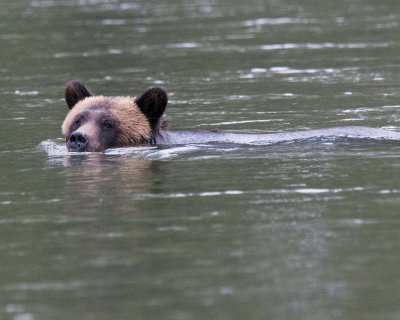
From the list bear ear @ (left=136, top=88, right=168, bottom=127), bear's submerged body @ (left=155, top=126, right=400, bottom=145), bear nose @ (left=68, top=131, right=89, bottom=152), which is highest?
bear ear @ (left=136, top=88, right=168, bottom=127)

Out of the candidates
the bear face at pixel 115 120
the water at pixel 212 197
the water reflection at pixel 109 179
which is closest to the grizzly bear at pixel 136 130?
the bear face at pixel 115 120

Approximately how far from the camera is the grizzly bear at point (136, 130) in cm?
1316

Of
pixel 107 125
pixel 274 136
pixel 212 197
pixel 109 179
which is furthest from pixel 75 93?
pixel 212 197

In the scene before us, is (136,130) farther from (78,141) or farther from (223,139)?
(223,139)

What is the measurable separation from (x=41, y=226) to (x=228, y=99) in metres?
9.98

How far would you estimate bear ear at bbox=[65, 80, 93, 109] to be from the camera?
14.1 metres

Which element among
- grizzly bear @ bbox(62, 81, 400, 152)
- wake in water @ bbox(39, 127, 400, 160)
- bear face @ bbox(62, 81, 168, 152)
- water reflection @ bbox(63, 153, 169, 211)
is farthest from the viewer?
bear face @ bbox(62, 81, 168, 152)

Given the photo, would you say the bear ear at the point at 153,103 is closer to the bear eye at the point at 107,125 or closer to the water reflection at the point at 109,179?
the bear eye at the point at 107,125

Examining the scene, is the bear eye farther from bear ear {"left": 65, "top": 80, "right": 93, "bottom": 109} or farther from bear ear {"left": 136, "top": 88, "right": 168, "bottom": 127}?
bear ear {"left": 65, "top": 80, "right": 93, "bottom": 109}

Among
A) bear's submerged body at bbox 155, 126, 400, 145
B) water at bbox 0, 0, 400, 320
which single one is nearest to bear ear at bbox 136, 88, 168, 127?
bear's submerged body at bbox 155, 126, 400, 145

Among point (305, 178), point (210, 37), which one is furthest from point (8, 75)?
point (305, 178)

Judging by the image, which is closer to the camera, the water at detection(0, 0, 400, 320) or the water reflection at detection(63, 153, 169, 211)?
the water at detection(0, 0, 400, 320)

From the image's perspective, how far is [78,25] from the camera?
29.5m

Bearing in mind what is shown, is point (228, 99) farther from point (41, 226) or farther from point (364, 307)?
point (364, 307)
